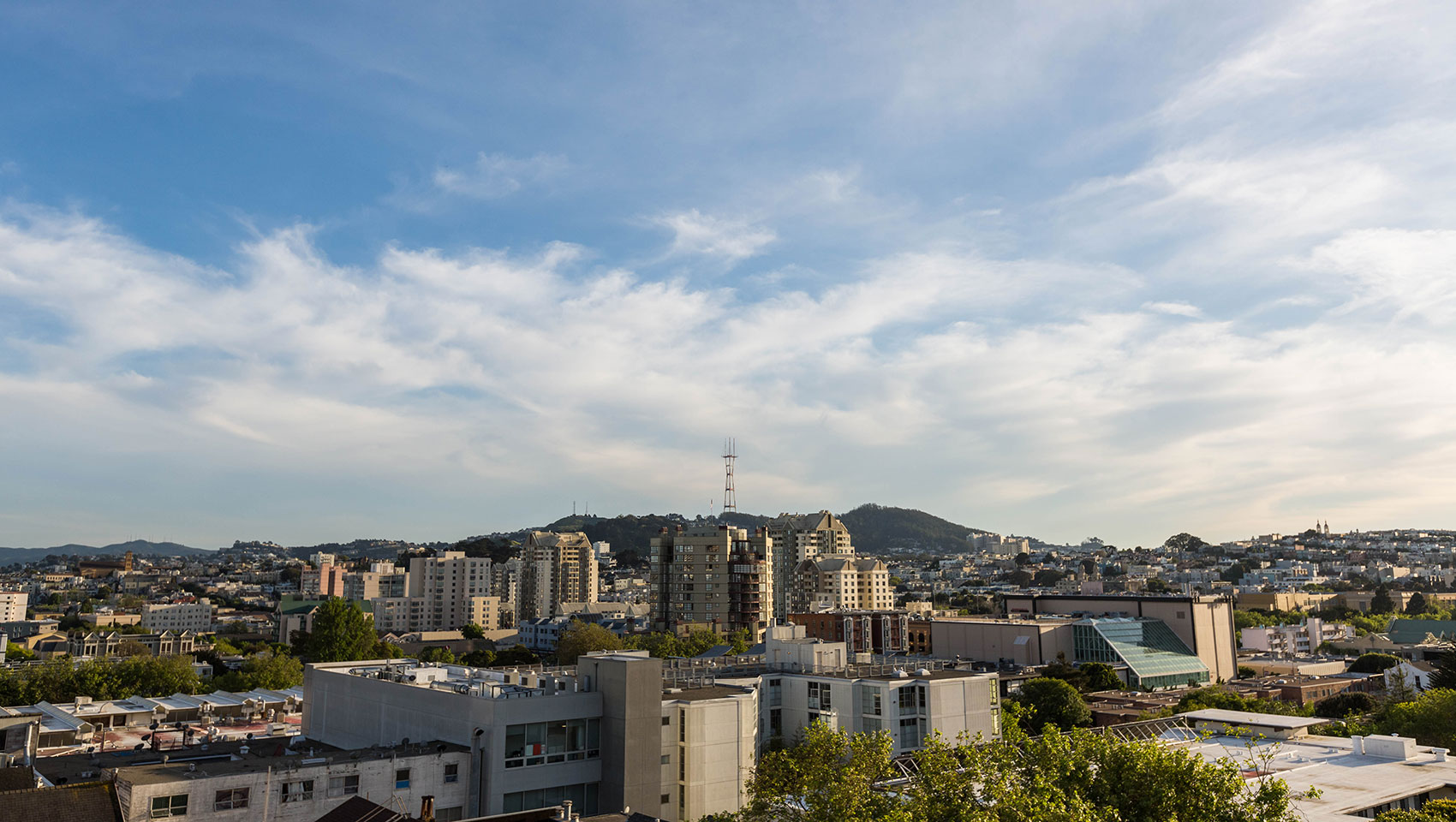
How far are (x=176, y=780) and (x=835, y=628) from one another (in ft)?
336

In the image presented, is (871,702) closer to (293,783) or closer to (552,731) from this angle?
(552,731)

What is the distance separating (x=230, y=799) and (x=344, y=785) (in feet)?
13.0

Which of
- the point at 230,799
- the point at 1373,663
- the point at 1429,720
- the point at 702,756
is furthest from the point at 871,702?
the point at 1373,663

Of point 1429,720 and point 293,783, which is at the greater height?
point 293,783

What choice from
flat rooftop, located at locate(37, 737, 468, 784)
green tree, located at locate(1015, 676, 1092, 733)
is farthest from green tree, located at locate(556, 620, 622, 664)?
flat rooftop, located at locate(37, 737, 468, 784)

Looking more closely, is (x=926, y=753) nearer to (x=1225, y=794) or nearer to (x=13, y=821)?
(x=1225, y=794)

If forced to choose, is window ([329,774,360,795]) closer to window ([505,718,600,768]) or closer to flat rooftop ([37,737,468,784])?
flat rooftop ([37,737,468,784])

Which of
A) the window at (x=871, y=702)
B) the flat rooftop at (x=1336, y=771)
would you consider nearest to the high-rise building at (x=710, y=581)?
the window at (x=871, y=702)

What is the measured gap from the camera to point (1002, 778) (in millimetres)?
22797

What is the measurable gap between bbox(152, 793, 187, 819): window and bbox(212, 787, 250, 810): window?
1.06 meters

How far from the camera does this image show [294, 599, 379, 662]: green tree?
10425 cm

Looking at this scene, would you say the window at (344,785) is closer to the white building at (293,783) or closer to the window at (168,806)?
the white building at (293,783)

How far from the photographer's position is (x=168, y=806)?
3138 cm

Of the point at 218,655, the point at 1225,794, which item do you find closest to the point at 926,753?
the point at 1225,794
